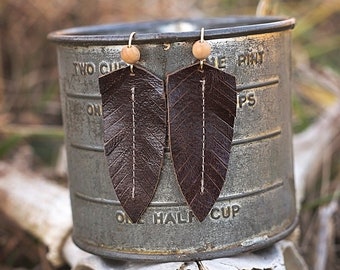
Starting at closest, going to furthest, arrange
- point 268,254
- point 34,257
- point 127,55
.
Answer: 1. point 127,55
2. point 268,254
3. point 34,257

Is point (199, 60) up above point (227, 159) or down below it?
above

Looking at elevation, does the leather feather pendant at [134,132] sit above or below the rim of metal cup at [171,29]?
below

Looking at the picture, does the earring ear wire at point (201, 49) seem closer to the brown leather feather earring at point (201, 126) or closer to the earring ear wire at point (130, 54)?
the brown leather feather earring at point (201, 126)

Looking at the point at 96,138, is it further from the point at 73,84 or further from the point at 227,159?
the point at 227,159

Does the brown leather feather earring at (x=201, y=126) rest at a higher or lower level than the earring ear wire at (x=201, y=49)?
lower

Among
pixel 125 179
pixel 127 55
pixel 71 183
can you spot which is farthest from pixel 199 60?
pixel 71 183

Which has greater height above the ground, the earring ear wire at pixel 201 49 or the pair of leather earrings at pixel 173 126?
the earring ear wire at pixel 201 49

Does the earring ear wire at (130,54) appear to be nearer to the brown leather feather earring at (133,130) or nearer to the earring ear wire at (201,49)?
the brown leather feather earring at (133,130)

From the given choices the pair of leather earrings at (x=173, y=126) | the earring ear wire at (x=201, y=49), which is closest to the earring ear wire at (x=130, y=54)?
the pair of leather earrings at (x=173, y=126)
